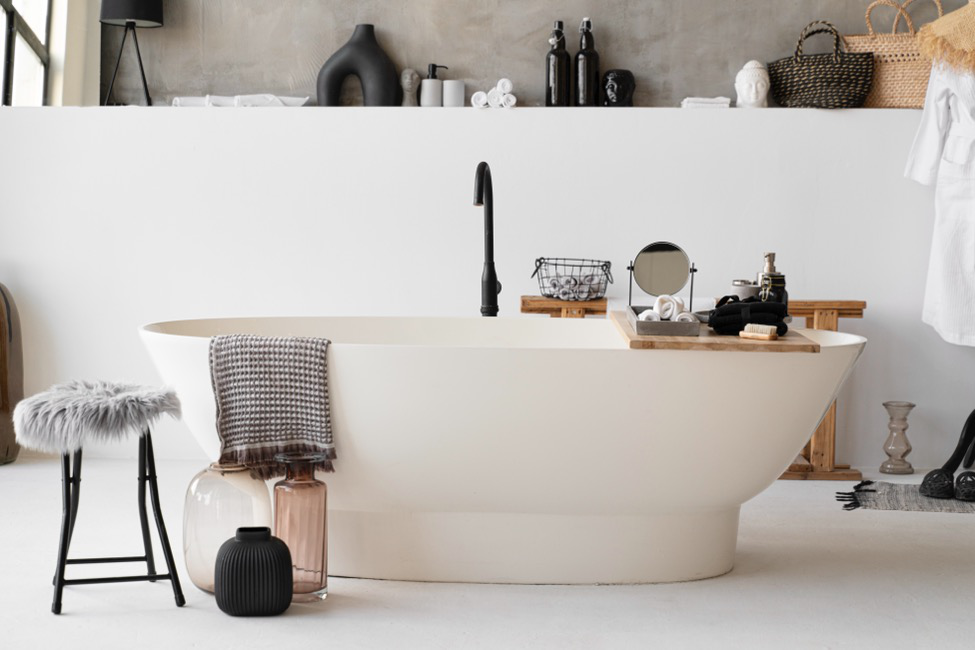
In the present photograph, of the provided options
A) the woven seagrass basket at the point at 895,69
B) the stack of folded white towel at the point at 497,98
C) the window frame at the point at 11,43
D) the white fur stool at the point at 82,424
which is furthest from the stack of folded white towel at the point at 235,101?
the woven seagrass basket at the point at 895,69

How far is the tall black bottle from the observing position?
4492 mm

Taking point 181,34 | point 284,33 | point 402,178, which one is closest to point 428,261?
point 402,178

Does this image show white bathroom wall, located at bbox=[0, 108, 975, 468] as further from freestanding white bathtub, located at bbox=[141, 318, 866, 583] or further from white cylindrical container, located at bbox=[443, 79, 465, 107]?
freestanding white bathtub, located at bbox=[141, 318, 866, 583]

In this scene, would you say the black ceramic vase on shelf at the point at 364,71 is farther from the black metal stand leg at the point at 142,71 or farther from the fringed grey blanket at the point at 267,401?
the fringed grey blanket at the point at 267,401

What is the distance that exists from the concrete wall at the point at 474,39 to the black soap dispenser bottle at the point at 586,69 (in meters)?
0.15

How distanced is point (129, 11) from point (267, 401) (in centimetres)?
271

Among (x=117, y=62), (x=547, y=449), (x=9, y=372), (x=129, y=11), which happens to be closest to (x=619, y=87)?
(x=129, y=11)

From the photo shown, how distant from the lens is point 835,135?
14.0 feet

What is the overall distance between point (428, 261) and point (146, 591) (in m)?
2.07

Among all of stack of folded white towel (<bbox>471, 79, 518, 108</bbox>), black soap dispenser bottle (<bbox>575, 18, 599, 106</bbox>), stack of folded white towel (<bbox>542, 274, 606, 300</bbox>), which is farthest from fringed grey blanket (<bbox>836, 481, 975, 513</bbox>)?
stack of folded white towel (<bbox>471, 79, 518, 108</bbox>)

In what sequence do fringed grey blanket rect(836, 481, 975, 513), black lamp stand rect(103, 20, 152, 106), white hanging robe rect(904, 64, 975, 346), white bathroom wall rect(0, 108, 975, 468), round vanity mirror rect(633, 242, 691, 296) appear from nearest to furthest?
round vanity mirror rect(633, 242, 691, 296) → fringed grey blanket rect(836, 481, 975, 513) → white hanging robe rect(904, 64, 975, 346) → white bathroom wall rect(0, 108, 975, 468) → black lamp stand rect(103, 20, 152, 106)

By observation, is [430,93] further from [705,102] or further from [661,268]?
[661,268]

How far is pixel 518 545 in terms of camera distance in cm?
270

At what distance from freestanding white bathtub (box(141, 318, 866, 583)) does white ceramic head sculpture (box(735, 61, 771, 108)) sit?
1838mm
